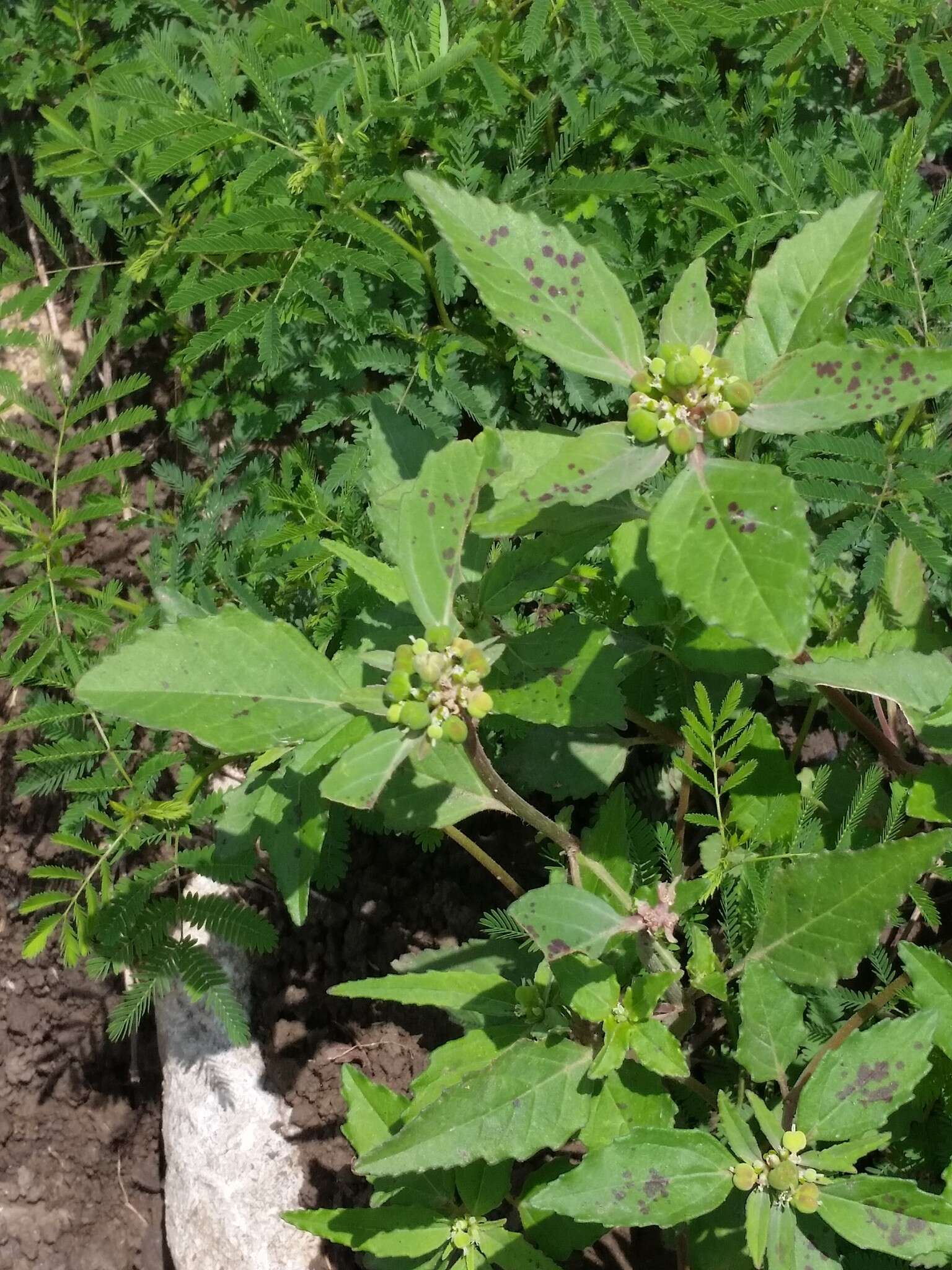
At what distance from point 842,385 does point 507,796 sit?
0.89m

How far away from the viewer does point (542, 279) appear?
1.69m

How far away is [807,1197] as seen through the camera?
1.77 m

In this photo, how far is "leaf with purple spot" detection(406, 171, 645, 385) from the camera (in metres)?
1.65

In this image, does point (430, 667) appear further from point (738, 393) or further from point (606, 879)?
point (606, 879)

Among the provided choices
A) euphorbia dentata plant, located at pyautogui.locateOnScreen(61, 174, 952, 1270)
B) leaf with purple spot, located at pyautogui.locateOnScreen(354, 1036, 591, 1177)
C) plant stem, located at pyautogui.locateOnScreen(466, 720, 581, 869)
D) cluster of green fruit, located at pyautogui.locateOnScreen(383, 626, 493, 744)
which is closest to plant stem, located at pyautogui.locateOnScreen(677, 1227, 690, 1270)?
euphorbia dentata plant, located at pyautogui.locateOnScreen(61, 174, 952, 1270)

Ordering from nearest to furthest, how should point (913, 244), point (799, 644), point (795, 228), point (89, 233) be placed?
point (799, 644), point (913, 244), point (795, 228), point (89, 233)

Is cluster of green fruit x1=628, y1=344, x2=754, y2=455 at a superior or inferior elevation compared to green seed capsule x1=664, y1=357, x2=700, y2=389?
inferior

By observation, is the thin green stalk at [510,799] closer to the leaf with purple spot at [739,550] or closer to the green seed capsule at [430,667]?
the green seed capsule at [430,667]

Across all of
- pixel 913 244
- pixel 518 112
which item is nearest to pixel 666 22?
pixel 518 112

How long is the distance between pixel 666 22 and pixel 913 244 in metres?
0.93

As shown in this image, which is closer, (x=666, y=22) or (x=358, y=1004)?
(x=666, y=22)

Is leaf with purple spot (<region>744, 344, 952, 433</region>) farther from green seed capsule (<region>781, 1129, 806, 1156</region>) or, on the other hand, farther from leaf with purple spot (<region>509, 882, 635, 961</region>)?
green seed capsule (<region>781, 1129, 806, 1156</region>)

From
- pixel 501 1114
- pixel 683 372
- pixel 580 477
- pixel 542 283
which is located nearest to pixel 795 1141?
pixel 501 1114

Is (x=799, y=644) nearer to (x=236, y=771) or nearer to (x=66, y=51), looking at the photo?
(x=236, y=771)
